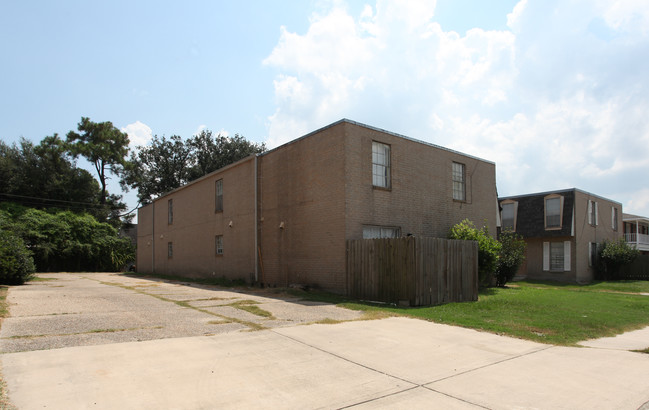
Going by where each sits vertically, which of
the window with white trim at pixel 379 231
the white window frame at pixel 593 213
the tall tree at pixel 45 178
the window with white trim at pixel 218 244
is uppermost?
the tall tree at pixel 45 178

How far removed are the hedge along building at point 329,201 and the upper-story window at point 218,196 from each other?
55mm

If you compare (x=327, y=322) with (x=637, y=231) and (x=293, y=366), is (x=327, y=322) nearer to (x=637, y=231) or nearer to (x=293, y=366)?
(x=293, y=366)

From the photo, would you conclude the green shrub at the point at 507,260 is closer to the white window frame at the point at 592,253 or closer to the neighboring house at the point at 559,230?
the neighboring house at the point at 559,230

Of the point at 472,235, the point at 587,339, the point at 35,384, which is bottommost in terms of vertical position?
the point at 587,339

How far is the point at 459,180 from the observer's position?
62.7 feet

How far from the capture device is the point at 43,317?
29.0 ft

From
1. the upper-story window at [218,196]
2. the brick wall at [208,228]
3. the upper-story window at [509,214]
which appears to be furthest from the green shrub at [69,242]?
the upper-story window at [509,214]

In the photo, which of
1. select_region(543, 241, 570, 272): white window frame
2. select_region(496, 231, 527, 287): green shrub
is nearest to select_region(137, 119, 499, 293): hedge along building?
select_region(496, 231, 527, 287): green shrub

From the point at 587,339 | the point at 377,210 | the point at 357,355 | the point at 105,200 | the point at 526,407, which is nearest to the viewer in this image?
the point at 526,407

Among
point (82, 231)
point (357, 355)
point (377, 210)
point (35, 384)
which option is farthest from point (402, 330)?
point (82, 231)

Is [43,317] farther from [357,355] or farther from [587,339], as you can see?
[587,339]

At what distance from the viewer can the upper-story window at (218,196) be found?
22.5 meters

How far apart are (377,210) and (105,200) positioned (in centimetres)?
4401

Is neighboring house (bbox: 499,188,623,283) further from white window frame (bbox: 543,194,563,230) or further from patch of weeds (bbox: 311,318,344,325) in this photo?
patch of weeds (bbox: 311,318,344,325)
